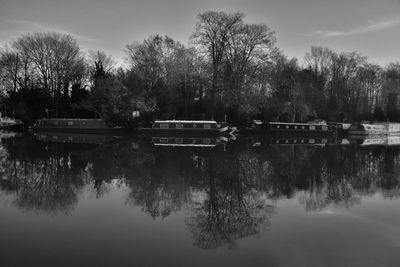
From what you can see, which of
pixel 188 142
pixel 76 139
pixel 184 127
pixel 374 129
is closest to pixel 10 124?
pixel 76 139

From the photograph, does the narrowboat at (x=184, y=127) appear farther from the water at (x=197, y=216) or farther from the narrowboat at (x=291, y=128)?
the water at (x=197, y=216)

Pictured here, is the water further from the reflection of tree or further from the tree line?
the tree line

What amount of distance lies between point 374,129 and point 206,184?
1796 inches

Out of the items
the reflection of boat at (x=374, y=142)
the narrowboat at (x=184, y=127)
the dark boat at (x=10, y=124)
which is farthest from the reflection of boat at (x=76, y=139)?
the reflection of boat at (x=374, y=142)

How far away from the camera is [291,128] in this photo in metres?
44.8

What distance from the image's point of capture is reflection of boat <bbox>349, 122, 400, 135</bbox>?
1949 inches

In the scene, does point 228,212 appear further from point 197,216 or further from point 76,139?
point 76,139

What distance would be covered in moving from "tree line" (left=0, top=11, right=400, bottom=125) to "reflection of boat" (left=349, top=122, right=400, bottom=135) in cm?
481

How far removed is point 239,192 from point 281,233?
3838 millimetres

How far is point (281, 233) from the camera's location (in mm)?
7543

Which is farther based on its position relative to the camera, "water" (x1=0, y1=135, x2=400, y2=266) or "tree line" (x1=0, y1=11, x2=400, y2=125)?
"tree line" (x1=0, y1=11, x2=400, y2=125)

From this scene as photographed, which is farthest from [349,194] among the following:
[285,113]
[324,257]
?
[285,113]

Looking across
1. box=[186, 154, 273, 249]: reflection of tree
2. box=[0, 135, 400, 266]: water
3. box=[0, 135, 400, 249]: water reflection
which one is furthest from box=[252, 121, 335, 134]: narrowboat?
box=[186, 154, 273, 249]: reflection of tree

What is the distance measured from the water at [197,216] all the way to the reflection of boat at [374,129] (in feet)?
118
